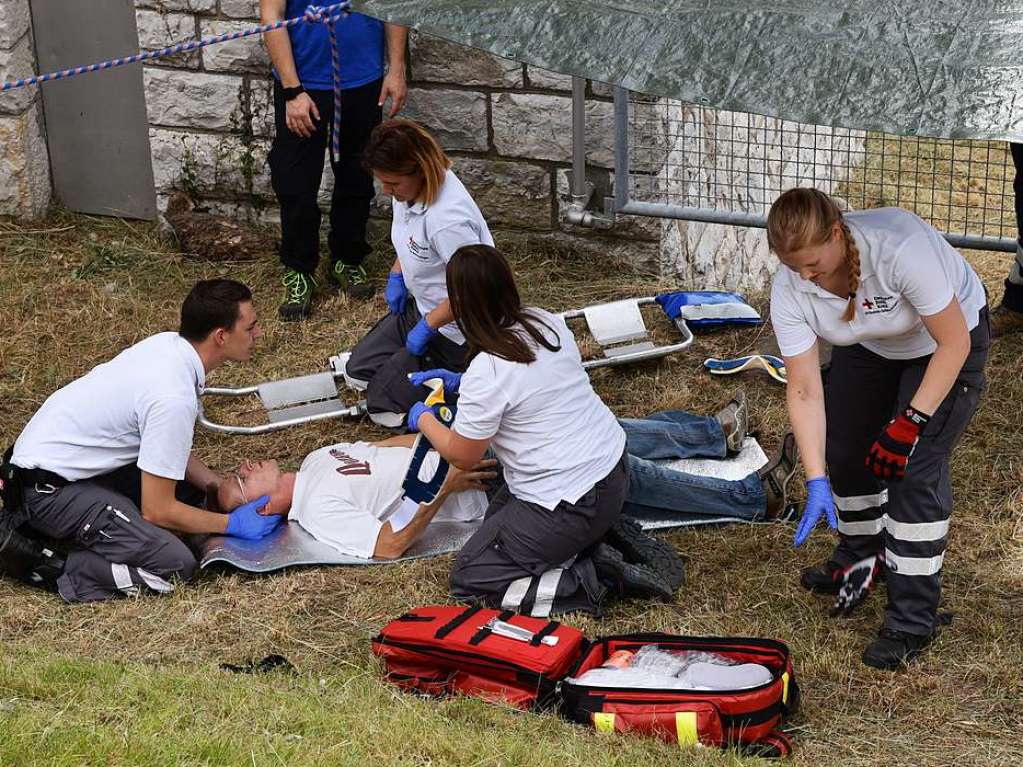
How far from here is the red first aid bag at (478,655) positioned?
12.5 ft

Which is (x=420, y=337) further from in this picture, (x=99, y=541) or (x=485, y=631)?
(x=485, y=631)

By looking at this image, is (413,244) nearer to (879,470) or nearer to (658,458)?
(658,458)

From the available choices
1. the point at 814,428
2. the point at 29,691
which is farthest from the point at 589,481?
the point at 29,691

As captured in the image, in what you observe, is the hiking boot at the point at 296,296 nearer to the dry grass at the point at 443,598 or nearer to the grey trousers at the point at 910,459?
the dry grass at the point at 443,598

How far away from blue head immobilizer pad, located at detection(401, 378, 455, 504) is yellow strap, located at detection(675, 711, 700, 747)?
4.57 ft

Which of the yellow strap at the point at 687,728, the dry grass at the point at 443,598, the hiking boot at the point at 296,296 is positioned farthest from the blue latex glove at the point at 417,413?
the hiking boot at the point at 296,296

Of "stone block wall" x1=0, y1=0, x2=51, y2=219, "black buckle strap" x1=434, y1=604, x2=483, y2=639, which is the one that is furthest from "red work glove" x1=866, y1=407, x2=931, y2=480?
"stone block wall" x1=0, y1=0, x2=51, y2=219

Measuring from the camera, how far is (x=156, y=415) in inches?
174

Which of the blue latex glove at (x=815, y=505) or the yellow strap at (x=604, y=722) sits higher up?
the blue latex glove at (x=815, y=505)

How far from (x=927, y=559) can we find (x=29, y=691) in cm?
255

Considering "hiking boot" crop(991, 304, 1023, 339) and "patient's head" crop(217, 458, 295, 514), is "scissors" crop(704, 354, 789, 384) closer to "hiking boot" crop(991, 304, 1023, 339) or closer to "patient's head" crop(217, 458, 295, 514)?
"hiking boot" crop(991, 304, 1023, 339)

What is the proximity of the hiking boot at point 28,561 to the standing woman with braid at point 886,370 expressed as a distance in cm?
250

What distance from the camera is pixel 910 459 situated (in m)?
3.88

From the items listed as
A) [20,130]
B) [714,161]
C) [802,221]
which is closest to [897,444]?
[802,221]
